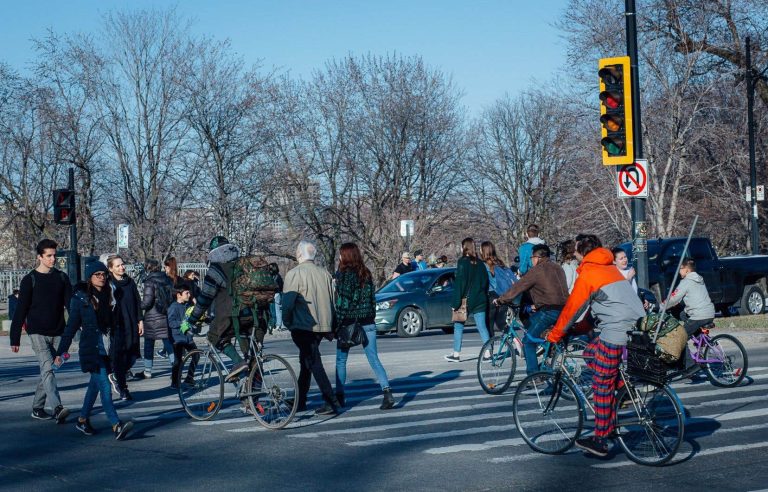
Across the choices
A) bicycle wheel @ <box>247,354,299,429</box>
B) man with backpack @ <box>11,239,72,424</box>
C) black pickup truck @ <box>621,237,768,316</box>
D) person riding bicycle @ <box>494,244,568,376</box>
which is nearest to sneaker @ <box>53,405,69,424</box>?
man with backpack @ <box>11,239,72,424</box>

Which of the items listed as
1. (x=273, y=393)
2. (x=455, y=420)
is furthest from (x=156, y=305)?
(x=455, y=420)

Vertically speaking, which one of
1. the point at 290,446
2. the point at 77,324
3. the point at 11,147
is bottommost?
the point at 290,446

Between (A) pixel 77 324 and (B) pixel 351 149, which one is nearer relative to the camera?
(A) pixel 77 324

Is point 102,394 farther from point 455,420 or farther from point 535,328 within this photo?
point 535,328

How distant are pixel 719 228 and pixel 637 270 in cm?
2813

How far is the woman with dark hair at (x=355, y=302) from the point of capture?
38.7 ft

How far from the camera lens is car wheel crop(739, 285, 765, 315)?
92.2ft

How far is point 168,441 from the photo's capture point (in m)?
10.2

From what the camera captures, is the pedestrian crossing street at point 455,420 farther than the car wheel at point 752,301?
No

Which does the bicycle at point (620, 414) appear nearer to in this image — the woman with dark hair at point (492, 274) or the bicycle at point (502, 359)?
the bicycle at point (502, 359)

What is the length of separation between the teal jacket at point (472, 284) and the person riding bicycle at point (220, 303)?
534 centimetres

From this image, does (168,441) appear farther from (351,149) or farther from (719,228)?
(719,228)

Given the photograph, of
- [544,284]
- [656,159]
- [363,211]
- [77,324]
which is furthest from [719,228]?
[77,324]

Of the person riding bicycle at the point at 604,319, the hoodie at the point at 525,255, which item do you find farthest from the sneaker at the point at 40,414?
the hoodie at the point at 525,255
